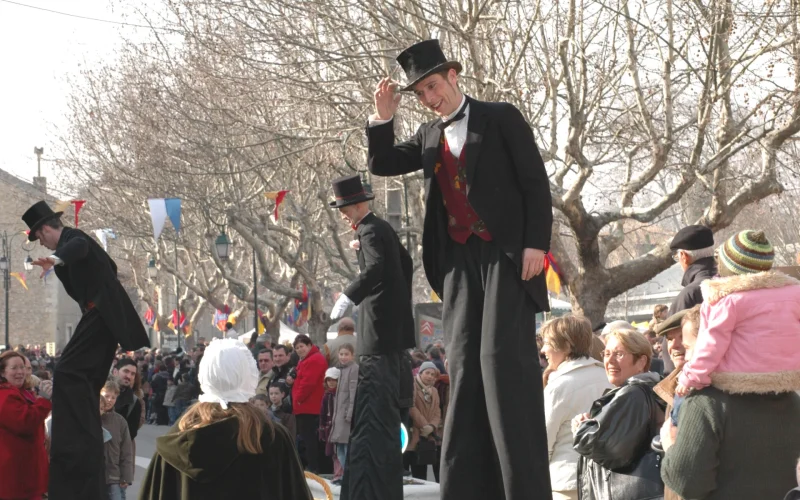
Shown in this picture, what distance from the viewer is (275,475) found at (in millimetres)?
4516

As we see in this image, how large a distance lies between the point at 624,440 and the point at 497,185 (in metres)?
1.33

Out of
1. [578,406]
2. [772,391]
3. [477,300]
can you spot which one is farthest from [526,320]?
[578,406]

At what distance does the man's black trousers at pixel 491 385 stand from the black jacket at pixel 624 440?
2.37ft

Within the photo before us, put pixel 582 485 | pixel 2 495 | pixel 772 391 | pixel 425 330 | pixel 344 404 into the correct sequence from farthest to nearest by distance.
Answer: pixel 425 330 → pixel 344 404 → pixel 2 495 → pixel 582 485 → pixel 772 391

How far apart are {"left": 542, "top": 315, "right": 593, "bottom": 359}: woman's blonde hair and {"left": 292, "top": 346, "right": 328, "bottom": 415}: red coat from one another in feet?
25.4

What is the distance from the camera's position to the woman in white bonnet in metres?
4.39

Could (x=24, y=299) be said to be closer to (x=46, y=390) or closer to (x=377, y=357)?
(x=46, y=390)

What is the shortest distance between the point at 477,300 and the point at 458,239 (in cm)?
28

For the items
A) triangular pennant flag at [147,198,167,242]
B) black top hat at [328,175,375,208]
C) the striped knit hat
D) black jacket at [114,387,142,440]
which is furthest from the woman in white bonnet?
triangular pennant flag at [147,198,167,242]

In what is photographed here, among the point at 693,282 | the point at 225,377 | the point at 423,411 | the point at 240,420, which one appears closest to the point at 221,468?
the point at 240,420

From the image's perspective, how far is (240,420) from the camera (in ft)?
14.6

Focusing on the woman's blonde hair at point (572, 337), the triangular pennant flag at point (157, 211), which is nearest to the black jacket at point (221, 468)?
the woman's blonde hair at point (572, 337)

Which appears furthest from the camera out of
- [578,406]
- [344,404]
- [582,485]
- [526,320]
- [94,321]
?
[344,404]

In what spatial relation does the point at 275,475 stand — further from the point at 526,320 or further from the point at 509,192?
the point at 509,192
